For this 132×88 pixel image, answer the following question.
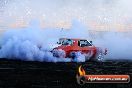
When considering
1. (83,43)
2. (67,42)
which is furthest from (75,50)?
(83,43)

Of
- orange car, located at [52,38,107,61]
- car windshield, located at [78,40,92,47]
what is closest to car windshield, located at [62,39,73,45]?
orange car, located at [52,38,107,61]

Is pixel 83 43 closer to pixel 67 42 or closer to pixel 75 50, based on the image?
pixel 75 50

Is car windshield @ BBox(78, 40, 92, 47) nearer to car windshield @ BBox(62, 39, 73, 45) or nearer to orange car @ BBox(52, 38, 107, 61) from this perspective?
orange car @ BBox(52, 38, 107, 61)

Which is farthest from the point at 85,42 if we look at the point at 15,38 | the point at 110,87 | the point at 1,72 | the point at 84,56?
the point at 110,87

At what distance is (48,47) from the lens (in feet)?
106

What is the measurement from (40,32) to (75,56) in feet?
13.3

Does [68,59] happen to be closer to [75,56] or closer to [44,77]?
[75,56]

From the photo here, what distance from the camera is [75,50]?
33.3m

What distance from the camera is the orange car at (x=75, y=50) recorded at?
107ft

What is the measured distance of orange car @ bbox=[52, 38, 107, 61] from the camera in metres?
32.7

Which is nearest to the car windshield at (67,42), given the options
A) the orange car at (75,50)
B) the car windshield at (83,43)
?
the orange car at (75,50)

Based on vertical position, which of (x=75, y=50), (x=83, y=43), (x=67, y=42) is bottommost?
(x=75, y=50)

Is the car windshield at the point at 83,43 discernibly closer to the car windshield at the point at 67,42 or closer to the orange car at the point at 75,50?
the orange car at the point at 75,50

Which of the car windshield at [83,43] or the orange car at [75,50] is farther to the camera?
the car windshield at [83,43]
